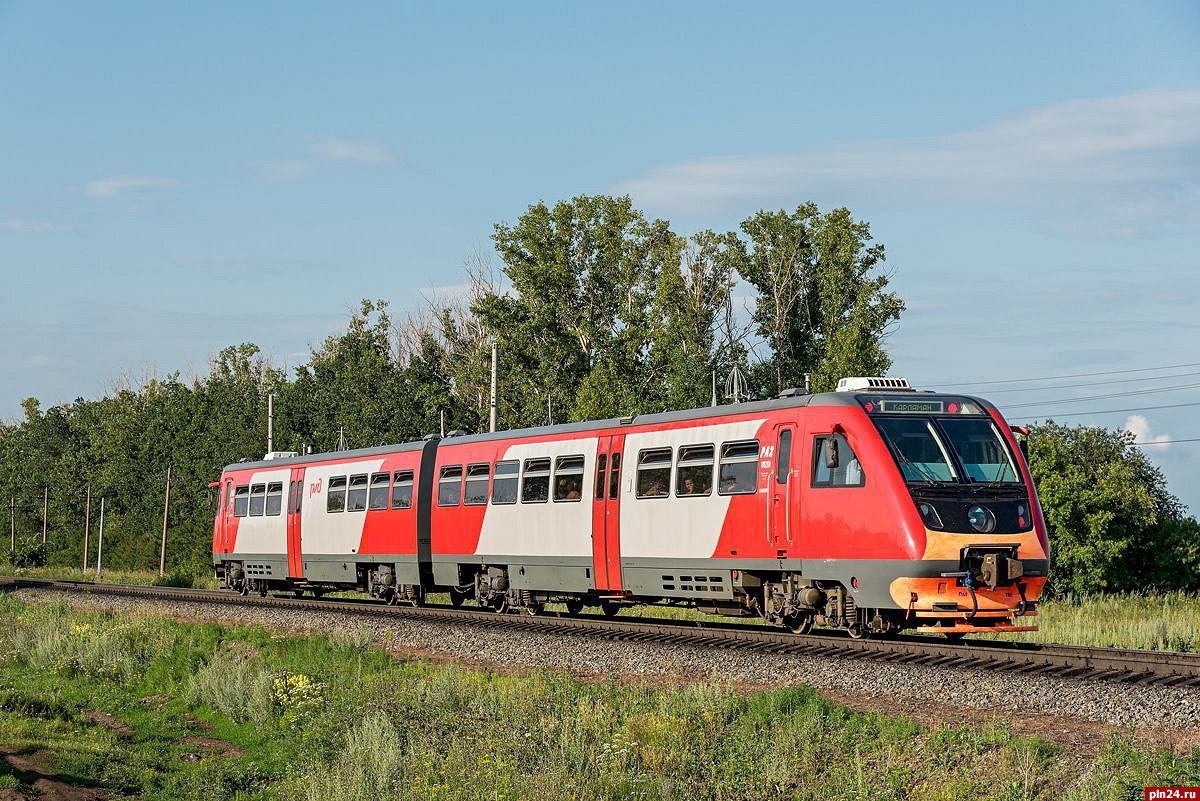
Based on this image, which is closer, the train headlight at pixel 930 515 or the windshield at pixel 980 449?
the train headlight at pixel 930 515

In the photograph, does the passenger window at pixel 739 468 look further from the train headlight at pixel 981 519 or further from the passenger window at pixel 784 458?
the train headlight at pixel 981 519

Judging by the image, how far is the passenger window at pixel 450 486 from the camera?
87.0ft

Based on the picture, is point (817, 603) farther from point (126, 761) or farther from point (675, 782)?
point (126, 761)

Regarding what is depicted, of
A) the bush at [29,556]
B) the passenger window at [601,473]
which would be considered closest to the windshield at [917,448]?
the passenger window at [601,473]

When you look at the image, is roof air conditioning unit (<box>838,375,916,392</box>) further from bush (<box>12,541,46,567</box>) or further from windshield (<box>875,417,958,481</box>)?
bush (<box>12,541,46,567</box>)

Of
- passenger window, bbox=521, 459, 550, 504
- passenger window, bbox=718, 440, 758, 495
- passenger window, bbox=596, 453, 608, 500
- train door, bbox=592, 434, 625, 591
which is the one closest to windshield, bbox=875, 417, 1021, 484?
passenger window, bbox=718, 440, 758, 495

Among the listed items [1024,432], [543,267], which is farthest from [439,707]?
[543,267]

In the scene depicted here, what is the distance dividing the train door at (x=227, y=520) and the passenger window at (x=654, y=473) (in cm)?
1868

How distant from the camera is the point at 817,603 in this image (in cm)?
1844

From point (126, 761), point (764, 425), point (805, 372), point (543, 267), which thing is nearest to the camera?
point (126, 761)

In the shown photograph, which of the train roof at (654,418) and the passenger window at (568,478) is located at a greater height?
the train roof at (654,418)

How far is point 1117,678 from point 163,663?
15.6 m

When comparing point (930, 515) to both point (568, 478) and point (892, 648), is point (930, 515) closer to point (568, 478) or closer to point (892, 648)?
point (892, 648)

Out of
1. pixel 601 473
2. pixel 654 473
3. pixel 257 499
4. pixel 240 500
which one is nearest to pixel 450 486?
pixel 601 473
